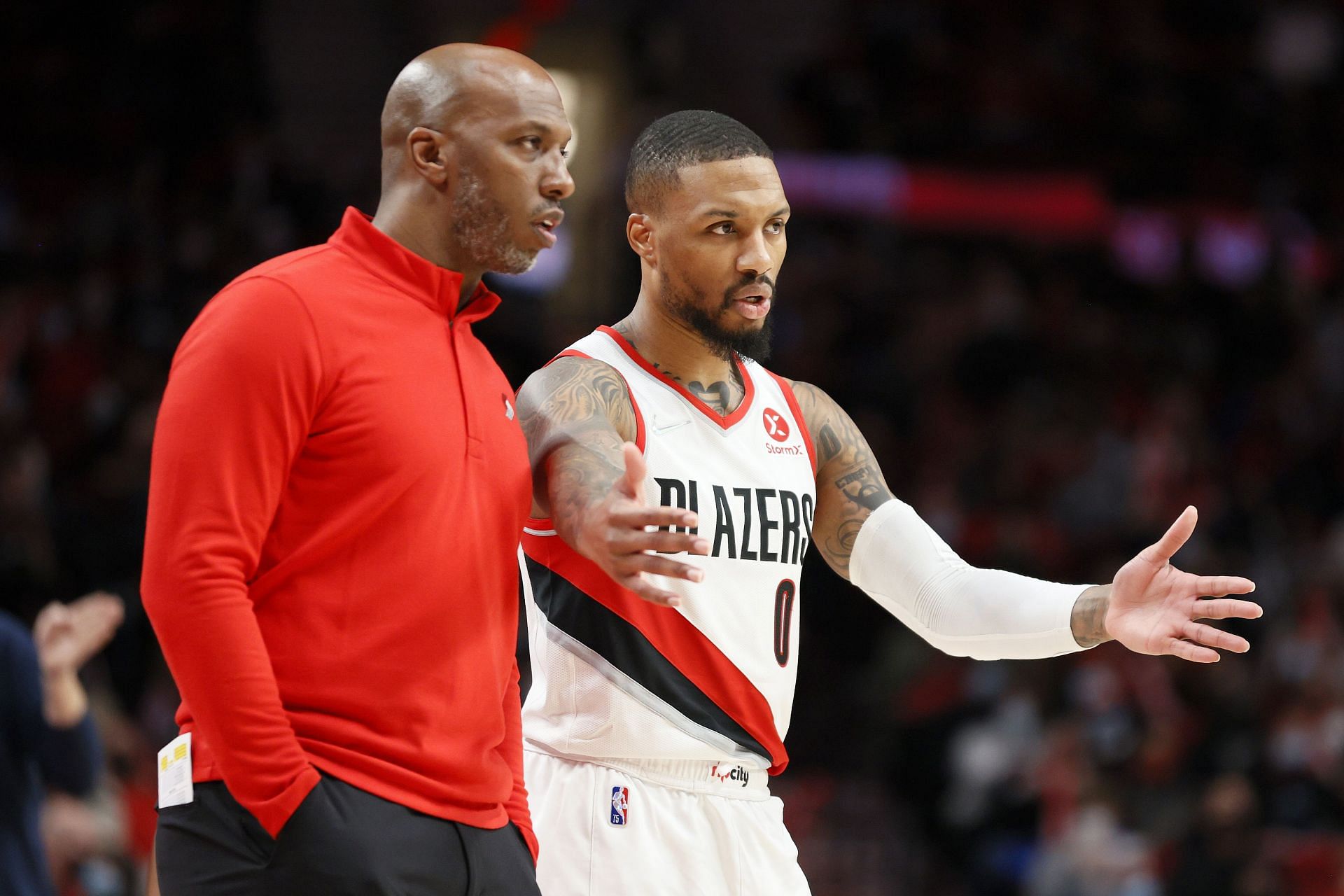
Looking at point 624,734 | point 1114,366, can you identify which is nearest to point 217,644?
point 624,734

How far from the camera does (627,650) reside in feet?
13.4

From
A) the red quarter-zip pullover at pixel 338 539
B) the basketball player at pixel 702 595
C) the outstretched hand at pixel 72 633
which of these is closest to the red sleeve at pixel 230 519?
the red quarter-zip pullover at pixel 338 539

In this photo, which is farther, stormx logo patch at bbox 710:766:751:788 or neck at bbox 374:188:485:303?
stormx logo patch at bbox 710:766:751:788

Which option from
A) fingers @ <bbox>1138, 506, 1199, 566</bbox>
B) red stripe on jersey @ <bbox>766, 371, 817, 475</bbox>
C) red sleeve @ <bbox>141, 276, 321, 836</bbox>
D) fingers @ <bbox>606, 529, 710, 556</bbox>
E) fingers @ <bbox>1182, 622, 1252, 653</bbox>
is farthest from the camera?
red stripe on jersey @ <bbox>766, 371, 817, 475</bbox>

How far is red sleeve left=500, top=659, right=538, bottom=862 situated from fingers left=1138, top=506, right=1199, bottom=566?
4.76 feet

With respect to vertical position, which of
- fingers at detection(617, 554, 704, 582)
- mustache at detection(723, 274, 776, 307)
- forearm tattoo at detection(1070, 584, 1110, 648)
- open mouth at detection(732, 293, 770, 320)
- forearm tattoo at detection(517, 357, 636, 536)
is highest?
mustache at detection(723, 274, 776, 307)

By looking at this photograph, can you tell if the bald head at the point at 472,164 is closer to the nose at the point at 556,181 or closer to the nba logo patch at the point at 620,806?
the nose at the point at 556,181

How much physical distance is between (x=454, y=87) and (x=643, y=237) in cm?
112

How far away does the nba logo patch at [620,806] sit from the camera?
403cm

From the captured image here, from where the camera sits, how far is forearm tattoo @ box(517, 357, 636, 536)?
3.52 m

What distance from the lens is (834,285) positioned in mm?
14570

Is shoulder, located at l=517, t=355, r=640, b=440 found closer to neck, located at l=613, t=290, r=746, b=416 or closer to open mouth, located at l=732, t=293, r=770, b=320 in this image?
neck, located at l=613, t=290, r=746, b=416

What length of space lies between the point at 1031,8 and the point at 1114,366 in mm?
5047

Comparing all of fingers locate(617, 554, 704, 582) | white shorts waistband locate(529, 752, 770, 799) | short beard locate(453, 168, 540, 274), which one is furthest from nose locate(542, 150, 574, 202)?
white shorts waistband locate(529, 752, 770, 799)
